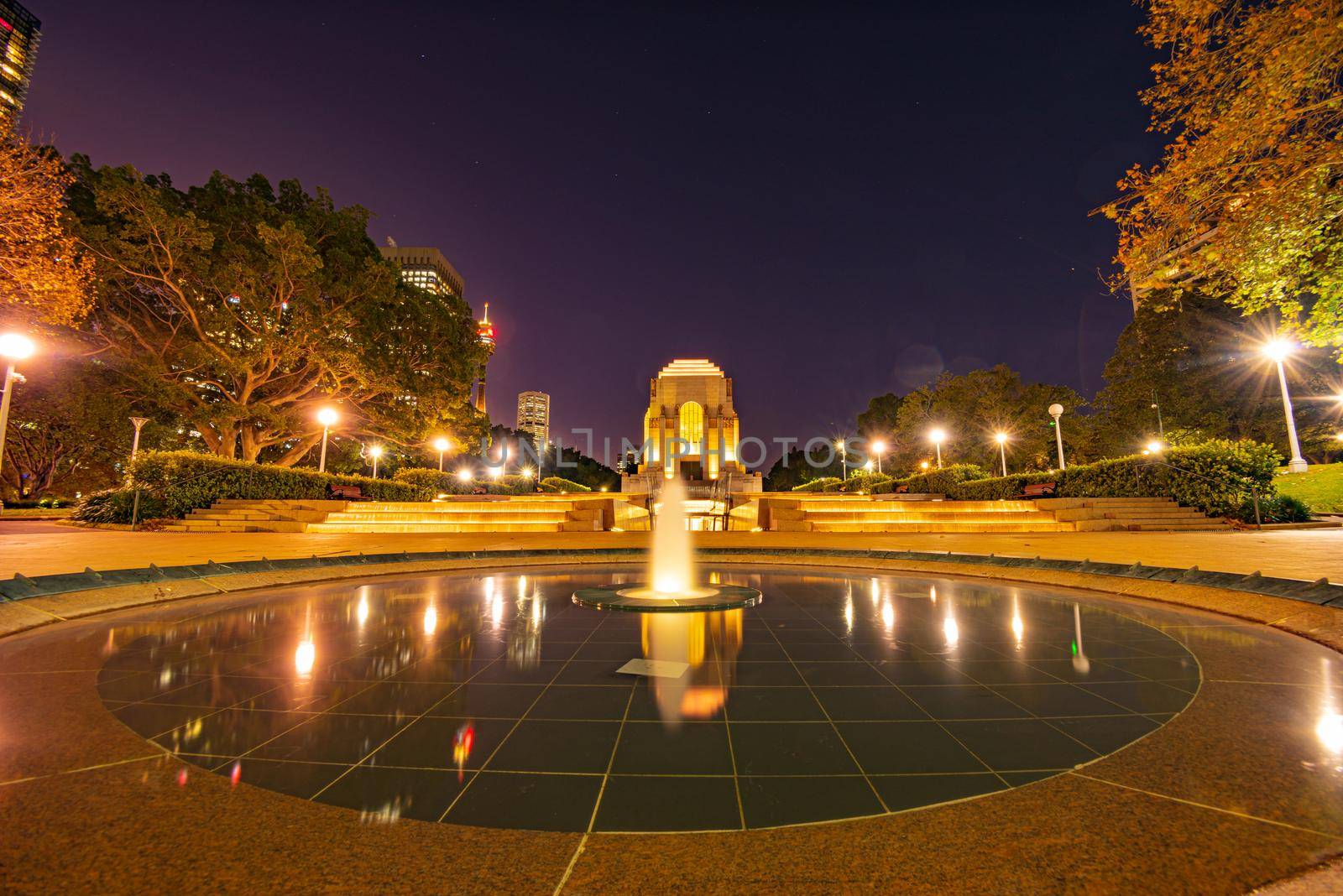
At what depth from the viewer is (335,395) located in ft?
80.7

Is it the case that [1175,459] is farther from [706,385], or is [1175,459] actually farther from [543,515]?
[706,385]

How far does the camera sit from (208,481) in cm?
1781

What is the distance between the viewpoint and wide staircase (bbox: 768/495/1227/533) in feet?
50.5

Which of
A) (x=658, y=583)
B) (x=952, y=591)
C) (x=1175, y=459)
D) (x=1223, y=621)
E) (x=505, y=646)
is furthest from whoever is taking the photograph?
(x=1175, y=459)

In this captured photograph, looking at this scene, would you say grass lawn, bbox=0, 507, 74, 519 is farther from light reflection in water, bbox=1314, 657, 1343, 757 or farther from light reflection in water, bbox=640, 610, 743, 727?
light reflection in water, bbox=1314, 657, 1343, 757

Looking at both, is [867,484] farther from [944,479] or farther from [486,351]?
[486,351]

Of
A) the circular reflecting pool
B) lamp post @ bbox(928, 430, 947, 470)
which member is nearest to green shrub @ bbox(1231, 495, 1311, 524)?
→ the circular reflecting pool

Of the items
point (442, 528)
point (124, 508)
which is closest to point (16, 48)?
point (124, 508)

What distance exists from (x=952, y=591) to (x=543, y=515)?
45.4 feet

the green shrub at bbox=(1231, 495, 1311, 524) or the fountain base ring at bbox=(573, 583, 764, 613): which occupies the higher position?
the green shrub at bbox=(1231, 495, 1311, 524)

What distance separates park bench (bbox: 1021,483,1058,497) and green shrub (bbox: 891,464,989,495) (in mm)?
5313

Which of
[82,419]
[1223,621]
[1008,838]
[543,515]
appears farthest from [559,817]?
[82,419]

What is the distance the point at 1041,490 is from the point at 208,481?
1119 inches

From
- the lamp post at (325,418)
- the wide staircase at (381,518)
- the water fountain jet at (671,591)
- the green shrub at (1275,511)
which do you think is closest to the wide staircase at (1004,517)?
the green shrub at (1275,511)
